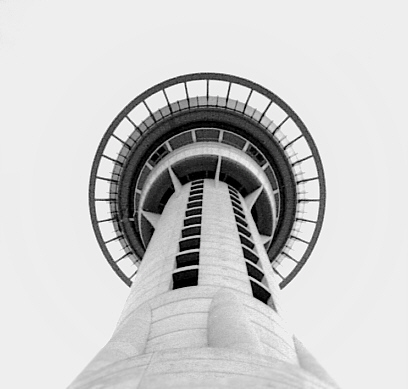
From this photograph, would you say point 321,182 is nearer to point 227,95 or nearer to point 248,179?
point 248,179

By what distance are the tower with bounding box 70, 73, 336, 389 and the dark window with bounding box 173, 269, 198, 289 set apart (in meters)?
0.04

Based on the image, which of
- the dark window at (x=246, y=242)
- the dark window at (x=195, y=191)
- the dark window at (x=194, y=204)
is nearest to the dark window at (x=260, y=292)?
the dark window at (x=246, y=242)

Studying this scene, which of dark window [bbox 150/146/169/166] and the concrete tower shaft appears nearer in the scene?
the concrete tower shaft

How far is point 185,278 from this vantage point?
18203 millimetres

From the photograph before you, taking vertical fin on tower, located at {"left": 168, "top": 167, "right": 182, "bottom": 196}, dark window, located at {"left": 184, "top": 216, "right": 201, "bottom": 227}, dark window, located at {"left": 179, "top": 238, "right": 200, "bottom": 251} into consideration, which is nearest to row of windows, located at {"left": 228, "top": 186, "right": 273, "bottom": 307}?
dark window, located at {"left": 179, "top": 238, "right": 200, "bottom": 251}

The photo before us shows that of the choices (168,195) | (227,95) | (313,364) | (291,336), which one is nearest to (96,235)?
(168,195)

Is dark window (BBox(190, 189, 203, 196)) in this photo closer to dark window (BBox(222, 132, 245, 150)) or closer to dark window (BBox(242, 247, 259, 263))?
dark window (BBox(222, 132, 245, 150))

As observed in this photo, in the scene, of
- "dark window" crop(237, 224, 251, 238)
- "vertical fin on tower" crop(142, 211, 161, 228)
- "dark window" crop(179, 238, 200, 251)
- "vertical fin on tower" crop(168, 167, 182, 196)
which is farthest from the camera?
"vertical fin on tower" crop(142, 211, 161, 228)

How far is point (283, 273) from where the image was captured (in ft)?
127

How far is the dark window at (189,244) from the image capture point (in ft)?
69.4

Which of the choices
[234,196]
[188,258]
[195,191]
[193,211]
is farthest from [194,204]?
[188,258]

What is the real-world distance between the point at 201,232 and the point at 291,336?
289 inches

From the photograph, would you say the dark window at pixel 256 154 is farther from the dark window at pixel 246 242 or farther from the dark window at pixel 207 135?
the dark window at pixel 246 242

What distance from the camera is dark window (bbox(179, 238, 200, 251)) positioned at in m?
21.1
